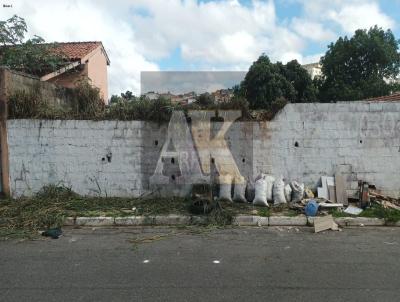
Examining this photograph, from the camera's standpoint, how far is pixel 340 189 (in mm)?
8203

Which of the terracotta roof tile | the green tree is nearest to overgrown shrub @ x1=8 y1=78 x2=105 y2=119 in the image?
the terracotta roof tile

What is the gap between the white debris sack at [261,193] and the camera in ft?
26.0

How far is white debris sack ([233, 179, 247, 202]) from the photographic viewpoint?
8.14m

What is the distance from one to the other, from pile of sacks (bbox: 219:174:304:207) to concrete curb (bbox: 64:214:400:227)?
773mm

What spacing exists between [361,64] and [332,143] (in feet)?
99.9

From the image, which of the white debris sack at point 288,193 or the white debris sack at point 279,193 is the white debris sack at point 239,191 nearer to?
the white debris sack at point 279,193

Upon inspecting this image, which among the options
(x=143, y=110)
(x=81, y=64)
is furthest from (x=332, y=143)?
(x=81, y=64)

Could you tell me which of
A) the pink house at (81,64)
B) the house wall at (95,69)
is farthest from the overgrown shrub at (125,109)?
the house wall at (95,69)

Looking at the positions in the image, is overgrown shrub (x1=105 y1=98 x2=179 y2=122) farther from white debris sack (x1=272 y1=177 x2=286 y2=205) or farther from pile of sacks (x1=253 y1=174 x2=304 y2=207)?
white debris sack (x1=272 y1=177 x2=286 y2=205)

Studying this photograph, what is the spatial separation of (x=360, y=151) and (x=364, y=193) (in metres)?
0.95

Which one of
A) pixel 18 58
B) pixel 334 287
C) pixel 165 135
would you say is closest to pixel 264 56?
pixel 18 58

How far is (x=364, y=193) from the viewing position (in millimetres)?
7980

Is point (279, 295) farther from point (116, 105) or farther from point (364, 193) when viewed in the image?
point (116, 105)

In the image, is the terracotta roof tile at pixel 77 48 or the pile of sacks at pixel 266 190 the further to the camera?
the terracotta roof tile at pixel 77 48
